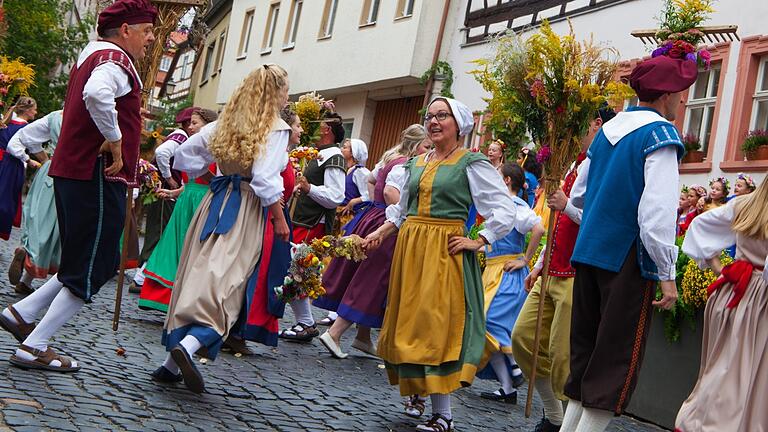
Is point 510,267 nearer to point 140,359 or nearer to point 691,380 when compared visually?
point 691,380

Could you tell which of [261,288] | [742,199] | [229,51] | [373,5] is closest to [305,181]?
[261,288]

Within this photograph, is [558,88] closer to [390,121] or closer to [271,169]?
[271,169]

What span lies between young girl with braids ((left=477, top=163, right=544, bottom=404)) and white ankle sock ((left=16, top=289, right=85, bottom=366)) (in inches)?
134

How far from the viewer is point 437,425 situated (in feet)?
22.1

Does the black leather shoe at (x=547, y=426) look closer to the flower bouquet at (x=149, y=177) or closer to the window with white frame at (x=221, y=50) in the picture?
the flower bouquet at (x=149, y=177)

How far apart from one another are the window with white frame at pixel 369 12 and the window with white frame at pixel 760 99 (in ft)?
44.6

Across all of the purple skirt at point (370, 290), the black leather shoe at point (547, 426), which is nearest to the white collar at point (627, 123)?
the black leather shoe at point (547, 426)

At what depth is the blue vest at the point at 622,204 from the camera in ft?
18.2

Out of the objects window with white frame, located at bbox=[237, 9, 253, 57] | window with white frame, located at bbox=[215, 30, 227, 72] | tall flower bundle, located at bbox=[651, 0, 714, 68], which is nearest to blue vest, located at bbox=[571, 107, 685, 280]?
tall flower bundle, located at bbox=[651, 0, 714, 68]

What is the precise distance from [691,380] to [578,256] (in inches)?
151

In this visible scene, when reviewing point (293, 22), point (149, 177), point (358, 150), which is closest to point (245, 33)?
Answer: point (293, 22)

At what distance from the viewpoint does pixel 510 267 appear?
29.9ft

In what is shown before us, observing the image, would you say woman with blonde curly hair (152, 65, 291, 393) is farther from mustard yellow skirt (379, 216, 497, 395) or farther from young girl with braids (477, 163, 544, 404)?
young girl with braids (477, 163, 544, 404)

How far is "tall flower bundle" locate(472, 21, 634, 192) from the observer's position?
7.36m
